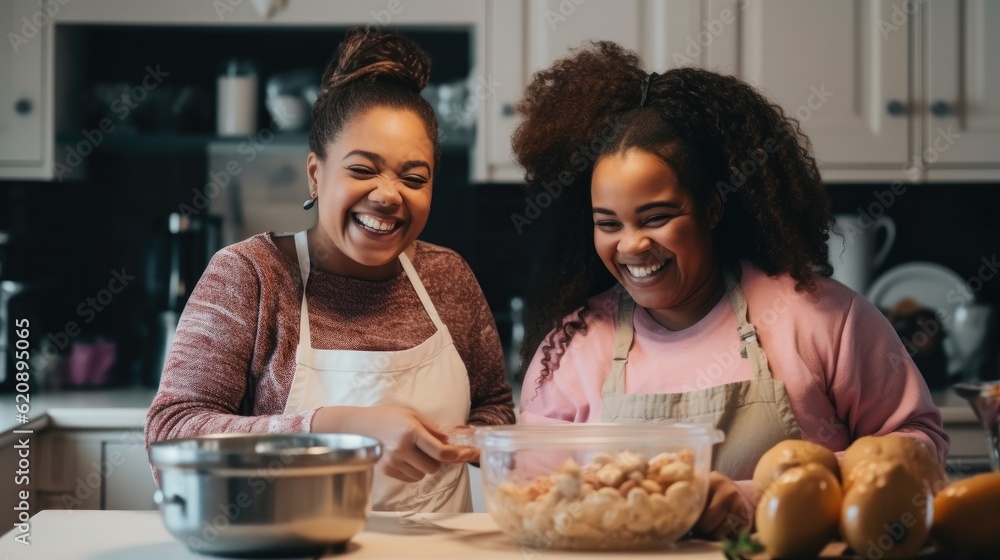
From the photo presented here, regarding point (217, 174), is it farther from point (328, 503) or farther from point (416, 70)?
point (328, 503)

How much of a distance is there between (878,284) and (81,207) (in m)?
2.11

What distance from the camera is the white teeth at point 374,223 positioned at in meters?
1.47

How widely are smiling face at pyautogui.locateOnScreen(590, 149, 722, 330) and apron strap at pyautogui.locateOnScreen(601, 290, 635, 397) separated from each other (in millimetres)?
86

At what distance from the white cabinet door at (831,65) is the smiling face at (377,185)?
1.34 metres

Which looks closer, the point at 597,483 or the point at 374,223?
the point at 597,483

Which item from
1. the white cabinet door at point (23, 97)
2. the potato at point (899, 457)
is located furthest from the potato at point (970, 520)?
the white cabinet door at point (23, 97)

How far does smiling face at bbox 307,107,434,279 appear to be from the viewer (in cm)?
147

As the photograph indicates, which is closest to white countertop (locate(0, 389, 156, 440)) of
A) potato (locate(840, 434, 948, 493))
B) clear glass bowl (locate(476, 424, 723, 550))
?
clear glass bowl (locate(476, 424, 723, 550))

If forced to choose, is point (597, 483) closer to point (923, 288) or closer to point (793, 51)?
point (793, 51)

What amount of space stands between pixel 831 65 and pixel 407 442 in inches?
74.2

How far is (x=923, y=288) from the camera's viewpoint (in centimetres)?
277

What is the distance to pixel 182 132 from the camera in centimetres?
273

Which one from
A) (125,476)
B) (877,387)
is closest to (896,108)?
(877,387)

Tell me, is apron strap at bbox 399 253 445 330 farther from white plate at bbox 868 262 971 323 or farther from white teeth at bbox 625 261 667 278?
white plate at bbox 868 262 971 323
